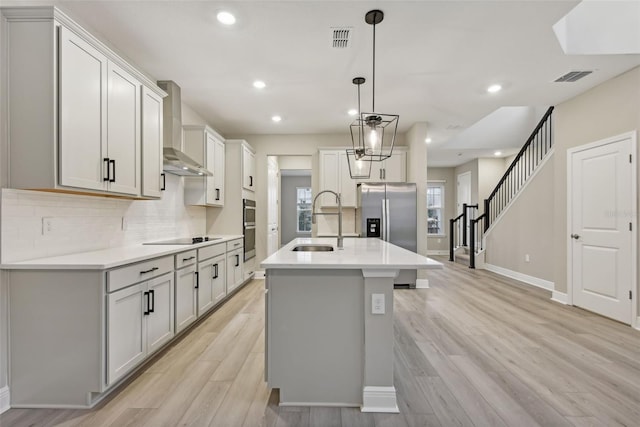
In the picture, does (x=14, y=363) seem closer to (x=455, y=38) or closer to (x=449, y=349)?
(x=449, y=349)

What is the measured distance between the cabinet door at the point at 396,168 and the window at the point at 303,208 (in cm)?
462

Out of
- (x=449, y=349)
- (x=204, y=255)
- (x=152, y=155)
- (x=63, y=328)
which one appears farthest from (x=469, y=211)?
(x=63, y=328)

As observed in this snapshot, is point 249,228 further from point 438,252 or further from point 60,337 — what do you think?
point 438,252

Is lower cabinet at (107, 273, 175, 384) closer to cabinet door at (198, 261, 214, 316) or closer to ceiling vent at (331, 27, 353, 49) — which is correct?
cabinet door at (198, 261, 214, 316)

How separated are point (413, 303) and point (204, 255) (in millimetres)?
2730

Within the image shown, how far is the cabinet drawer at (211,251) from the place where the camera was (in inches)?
134

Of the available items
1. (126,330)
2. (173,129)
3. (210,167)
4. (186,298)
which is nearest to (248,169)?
(210,167)

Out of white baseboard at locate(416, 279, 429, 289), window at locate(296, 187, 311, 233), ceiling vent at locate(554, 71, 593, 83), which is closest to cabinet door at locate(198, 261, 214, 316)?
white baseboard at locate(416, 279, 429, 289)

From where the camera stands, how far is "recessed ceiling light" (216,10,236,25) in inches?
93.9

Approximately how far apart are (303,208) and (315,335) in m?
8.01

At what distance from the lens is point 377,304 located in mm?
1902

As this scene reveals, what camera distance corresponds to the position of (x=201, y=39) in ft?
8.94

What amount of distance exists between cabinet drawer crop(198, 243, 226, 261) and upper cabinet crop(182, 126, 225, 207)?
0.84m

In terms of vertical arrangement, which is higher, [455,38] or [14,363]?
[455,38]
